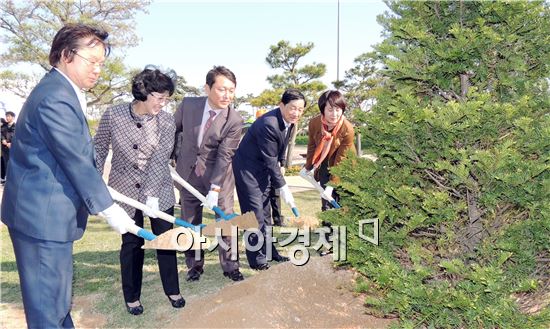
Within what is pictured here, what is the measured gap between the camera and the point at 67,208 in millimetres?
2502

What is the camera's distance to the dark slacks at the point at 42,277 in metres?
2.47

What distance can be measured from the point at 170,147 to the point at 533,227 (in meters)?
2.66

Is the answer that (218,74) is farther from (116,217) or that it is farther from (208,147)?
(116,217)

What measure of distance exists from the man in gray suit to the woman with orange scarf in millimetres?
1014

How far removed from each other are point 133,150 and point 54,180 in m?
1.30

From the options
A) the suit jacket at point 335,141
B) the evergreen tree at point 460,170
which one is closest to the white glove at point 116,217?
the evergreen tree at point 460,170

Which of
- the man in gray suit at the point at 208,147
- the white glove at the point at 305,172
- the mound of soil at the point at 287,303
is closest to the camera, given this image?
the mound of soil at the point at 287,303

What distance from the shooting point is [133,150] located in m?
3.73

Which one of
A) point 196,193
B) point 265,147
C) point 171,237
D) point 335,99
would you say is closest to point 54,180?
point 171,237

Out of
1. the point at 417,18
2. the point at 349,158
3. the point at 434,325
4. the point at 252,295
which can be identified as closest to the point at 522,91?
the point at 417,18

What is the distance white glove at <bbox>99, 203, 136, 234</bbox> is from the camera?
104 inches

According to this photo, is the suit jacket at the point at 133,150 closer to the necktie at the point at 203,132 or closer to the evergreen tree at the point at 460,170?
the necktie at the point at 203,132

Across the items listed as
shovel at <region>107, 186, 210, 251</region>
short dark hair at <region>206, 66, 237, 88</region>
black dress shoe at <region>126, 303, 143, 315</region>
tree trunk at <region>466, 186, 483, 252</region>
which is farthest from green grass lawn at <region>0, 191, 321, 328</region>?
tree trunk at <region>466, 186, 483, 252</region>

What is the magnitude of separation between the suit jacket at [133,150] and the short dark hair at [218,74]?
2.23ft
